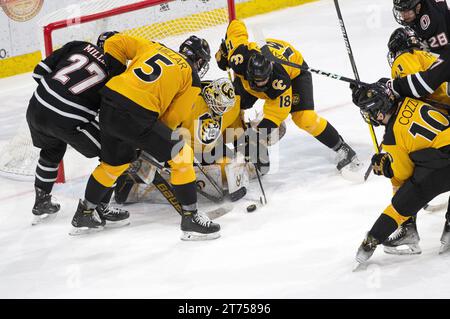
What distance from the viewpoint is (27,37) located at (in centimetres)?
740

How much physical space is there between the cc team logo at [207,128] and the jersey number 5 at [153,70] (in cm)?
62

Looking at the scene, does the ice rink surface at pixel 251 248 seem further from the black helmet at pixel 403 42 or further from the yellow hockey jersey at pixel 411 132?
the black helmet at pixel 403 42

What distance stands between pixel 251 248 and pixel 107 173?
80 centimetres

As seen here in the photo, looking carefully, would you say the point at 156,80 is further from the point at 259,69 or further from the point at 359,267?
the point at 359,267

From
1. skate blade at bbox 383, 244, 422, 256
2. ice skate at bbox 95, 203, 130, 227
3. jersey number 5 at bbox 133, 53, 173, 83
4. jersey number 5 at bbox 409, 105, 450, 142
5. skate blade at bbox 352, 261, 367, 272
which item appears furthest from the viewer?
ice skate at bbox 95, 203, 130, 227

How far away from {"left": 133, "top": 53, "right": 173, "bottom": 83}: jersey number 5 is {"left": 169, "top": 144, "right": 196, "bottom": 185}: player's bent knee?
14.5 inches

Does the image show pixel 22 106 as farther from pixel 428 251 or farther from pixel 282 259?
pixel 428 251

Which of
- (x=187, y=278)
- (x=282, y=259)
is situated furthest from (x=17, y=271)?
(x=282, y=259)

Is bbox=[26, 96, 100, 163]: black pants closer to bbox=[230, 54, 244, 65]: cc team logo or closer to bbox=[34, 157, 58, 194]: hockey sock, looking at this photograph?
bbox=[34, 157, 58, 194]: hockey sock

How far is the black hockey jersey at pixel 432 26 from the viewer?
4.20 metres

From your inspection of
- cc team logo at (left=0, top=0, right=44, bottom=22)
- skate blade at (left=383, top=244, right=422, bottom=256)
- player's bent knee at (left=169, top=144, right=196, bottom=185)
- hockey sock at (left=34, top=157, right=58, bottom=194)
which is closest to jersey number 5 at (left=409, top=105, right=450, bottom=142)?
skate blade at (left=383, top=244, right=422, bottom=256)

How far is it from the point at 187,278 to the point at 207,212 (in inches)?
34.0

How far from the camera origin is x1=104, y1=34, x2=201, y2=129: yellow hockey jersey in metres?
4.18

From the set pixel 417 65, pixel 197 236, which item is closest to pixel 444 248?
pixel 417 65
